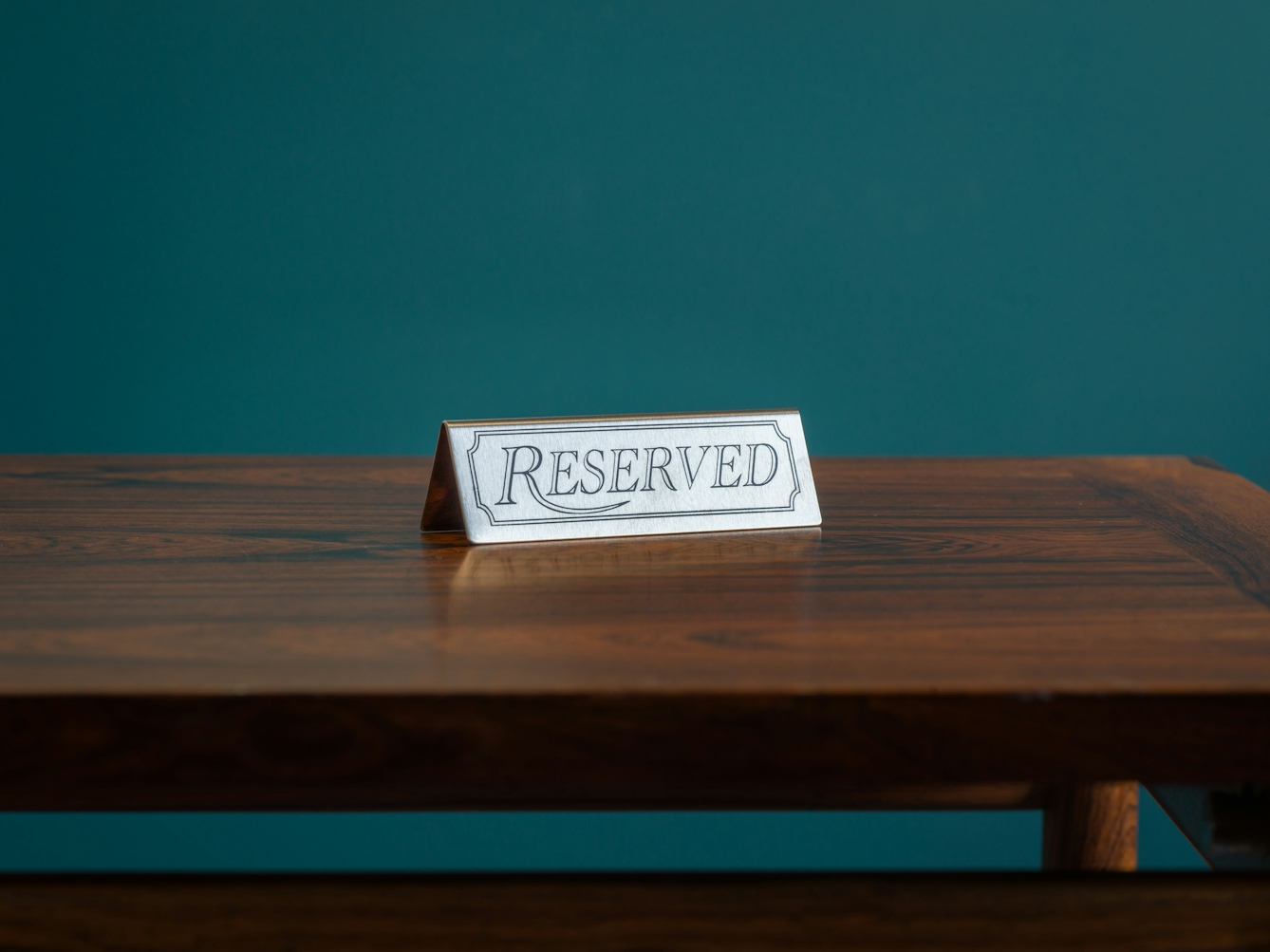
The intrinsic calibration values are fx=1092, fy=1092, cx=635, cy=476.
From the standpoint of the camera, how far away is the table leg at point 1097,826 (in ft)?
3.43

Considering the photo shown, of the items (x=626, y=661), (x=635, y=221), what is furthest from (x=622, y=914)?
(x=635, y=221)

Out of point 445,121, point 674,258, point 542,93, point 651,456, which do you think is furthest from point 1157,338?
point 651,456

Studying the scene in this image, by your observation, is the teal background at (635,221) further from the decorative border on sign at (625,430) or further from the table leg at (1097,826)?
the decorative border on sign at (625,430)

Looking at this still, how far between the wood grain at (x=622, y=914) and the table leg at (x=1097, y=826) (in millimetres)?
428

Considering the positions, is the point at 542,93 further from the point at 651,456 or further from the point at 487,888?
the point at 487,888

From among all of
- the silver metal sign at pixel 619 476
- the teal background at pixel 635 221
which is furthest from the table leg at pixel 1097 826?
the teal background at pixel 635 221

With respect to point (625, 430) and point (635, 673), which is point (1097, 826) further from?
point (635, 673)

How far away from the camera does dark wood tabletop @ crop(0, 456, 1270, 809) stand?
0.46m

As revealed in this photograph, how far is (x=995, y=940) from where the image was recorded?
2.04ft

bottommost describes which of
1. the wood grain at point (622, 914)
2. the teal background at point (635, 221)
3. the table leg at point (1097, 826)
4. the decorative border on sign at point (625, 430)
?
the wood grain at point (622, 914)

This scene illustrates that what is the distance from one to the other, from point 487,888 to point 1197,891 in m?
0.41

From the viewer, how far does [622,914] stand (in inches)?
25.0

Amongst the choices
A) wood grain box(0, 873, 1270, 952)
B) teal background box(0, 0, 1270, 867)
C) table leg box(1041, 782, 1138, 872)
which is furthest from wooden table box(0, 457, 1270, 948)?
teal background box(0, 0, 1270, 867)

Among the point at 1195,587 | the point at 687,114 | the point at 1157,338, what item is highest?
the point at 687,114
